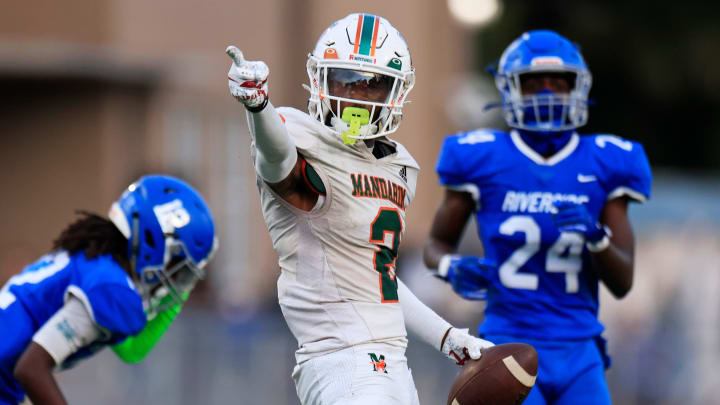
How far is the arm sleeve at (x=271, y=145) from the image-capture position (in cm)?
413

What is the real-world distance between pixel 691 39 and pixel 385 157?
2342cm

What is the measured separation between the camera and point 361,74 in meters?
4.54

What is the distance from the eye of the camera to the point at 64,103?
14719 millimetres

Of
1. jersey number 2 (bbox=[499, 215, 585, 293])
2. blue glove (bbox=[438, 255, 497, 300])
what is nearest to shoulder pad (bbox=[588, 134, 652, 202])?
jersey number 2 (bbox=[499, 215, 585, 293])

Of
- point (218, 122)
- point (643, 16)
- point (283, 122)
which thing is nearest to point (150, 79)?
point (218, 122)

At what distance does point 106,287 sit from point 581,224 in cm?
188

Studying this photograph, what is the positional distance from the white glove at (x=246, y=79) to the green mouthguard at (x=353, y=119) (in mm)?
495

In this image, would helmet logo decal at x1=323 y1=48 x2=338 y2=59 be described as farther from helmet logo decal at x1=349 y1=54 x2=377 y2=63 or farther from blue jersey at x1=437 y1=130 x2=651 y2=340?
blue jersey at x1=437 y1=130 x2=651 y2=340

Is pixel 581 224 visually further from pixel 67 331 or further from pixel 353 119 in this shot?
pixel 67 331

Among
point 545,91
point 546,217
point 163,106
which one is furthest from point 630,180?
point 163,106

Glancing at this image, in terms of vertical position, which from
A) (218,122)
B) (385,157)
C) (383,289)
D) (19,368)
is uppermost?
(385,157)

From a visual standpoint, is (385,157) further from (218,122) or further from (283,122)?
(218,122)

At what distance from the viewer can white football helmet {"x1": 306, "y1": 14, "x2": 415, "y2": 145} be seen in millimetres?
4516

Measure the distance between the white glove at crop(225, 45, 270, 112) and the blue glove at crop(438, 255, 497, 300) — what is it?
1.64 m
